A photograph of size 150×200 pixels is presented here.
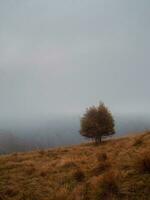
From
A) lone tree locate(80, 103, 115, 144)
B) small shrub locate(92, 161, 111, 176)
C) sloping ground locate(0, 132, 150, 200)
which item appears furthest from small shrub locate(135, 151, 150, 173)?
lone tree locate(80, 103, 115, 144)

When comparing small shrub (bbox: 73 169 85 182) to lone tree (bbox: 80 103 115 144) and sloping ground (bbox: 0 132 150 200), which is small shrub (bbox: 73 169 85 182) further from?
lone tree (bbox: 80 103 115 144)

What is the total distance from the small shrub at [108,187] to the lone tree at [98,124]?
27.9m

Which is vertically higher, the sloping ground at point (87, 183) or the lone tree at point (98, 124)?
the lone tree at point (98, 124)

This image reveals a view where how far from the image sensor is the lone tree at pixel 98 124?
3638cm

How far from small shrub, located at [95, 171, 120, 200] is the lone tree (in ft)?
91.6

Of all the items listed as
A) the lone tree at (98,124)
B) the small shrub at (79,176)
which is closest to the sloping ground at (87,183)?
the small shrub at (79,176)

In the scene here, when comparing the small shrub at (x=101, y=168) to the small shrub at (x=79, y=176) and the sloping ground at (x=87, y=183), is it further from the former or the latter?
the small shrub at (x=79, y=176)

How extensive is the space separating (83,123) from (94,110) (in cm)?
284

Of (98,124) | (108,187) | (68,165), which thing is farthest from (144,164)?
(98,124)

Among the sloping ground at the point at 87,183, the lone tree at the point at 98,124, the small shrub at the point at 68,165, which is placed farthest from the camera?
the lone tree at the point at 98,124

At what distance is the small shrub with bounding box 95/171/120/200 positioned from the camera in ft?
24.1

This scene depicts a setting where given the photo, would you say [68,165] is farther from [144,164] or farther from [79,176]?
[144,164]

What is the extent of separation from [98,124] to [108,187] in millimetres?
28833

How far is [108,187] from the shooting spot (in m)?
7.77
